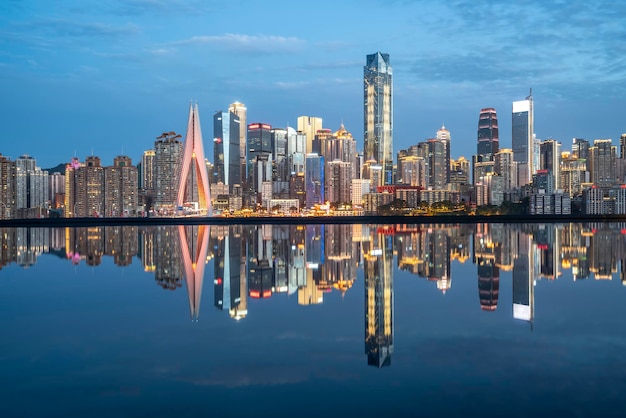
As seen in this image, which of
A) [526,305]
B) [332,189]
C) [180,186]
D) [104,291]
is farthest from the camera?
[332,189]

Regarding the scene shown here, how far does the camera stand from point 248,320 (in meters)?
10.6

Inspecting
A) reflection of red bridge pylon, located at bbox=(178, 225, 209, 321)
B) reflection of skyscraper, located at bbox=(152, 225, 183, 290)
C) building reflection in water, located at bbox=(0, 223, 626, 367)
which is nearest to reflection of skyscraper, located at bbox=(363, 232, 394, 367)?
building reflection in water, located at bbox=(0, 223, 626, 367)

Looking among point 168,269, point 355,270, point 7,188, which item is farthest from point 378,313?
point 7,188

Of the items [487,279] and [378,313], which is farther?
[487,279]

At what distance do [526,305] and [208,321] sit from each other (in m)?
5.93

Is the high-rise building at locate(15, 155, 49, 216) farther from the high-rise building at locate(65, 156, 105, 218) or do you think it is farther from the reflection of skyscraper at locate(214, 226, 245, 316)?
the reflection of skyscraper at locate(214, 226, 245, 316)

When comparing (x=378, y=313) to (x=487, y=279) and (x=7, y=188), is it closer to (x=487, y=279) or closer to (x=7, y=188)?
(x=487, y=279)

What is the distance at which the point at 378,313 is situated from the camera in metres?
11.1

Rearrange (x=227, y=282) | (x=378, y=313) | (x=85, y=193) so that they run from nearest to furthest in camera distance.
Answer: (x=378, y=313) < (x=227, y=282) < (x=85, y=193)

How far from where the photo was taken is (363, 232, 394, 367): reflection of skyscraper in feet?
26.7

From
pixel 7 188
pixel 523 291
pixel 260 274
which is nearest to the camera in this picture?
pixel 523 291

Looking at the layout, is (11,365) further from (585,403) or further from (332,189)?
(332,189)

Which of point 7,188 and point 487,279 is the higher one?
point 7,188

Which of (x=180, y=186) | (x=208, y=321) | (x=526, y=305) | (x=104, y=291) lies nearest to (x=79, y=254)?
(x=104, y=291)
